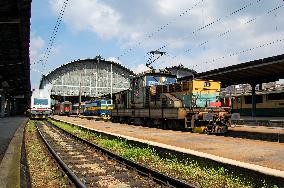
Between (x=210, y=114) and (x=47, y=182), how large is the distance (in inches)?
445

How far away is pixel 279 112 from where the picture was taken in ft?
113

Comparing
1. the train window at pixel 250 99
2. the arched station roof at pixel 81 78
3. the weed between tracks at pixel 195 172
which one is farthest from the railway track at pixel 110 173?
the arched station roof at pixel 81 78

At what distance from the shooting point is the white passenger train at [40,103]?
38.9 meters

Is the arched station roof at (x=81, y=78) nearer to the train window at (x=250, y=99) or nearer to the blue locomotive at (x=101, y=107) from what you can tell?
the blue locomotive at (x=101, y=107)

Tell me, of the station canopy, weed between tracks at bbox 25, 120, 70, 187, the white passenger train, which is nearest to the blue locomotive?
the white passenger train

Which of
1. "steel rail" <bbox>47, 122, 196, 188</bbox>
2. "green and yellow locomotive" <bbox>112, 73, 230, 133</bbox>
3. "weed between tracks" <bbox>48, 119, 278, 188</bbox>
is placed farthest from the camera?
"green and yellow locomotive" <bbox>112, 73, 230, 133</bbox>

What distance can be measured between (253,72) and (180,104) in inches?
339

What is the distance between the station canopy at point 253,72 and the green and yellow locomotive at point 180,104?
4.07m

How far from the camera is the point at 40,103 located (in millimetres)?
→ 38969

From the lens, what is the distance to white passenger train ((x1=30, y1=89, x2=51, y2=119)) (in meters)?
38.9

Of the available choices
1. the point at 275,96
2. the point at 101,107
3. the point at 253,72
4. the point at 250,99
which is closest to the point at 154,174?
the point at 253,72

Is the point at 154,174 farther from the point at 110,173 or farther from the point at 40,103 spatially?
the point at 40,103

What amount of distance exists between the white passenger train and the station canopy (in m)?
19.0

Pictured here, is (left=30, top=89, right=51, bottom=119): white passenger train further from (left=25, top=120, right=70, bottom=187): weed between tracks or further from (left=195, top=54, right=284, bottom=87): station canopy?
(left=25, top=120, right=70, bottom=187): weed between tracks
